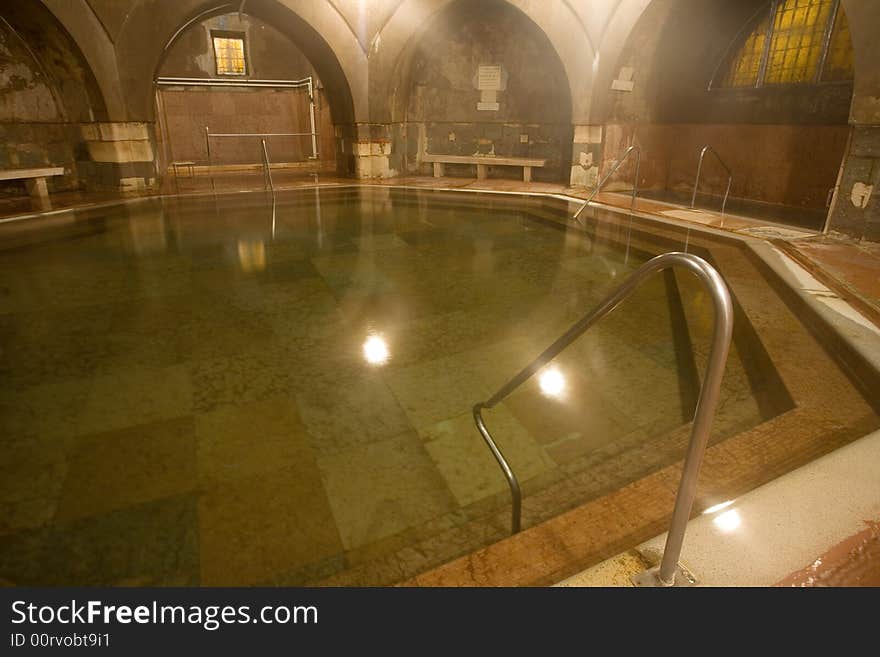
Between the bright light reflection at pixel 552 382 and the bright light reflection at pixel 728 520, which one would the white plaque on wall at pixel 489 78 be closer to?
the bright light reflection at pixel 552 382

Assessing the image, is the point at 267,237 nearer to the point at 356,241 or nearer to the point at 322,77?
the point at 356,241

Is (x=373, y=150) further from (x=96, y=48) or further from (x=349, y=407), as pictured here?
(x=349, y=407)

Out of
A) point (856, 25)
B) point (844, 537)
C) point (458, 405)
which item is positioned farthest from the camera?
point (856, 25)

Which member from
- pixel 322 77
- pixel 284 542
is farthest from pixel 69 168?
pixel 284 542

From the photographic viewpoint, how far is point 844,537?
4.68 feet

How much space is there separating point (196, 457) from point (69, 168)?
9226mm

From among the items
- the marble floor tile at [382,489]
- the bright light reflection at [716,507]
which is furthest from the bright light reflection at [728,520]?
the marble floor tile at [382,489]

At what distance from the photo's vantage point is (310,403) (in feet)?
8.73

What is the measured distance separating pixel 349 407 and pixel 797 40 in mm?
8967

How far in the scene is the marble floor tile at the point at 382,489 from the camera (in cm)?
193

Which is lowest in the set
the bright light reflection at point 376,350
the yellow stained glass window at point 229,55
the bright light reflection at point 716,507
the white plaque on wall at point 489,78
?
the bright light reflection at point 376,350

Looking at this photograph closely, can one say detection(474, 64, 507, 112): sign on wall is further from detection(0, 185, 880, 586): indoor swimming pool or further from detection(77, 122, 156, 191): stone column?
detection(0, 185, 880, 586): indoor swimming pool

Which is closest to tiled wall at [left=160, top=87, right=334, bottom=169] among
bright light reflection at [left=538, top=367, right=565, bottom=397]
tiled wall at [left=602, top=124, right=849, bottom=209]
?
tiled wall at [left=602, top=124, right=849, bottom=209]

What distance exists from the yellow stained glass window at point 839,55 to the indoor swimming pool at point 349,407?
4.23m
